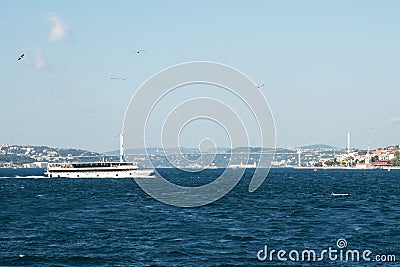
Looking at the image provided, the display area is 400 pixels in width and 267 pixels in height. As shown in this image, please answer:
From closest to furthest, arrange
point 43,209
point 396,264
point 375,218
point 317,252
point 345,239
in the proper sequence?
point 396,264, point 317,252, point 345,239, point 375,218, point 43,209

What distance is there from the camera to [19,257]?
47344 mm

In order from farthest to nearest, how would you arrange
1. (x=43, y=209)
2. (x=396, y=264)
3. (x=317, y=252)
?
(x=43, y=209) → (x=317, y=252) → (x=396, y=264)

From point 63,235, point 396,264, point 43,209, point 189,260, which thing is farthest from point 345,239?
point 43,209

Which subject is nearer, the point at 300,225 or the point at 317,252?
the point at 317,252

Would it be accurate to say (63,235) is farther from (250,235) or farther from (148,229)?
(250,235)

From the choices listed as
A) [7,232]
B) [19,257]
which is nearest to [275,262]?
[19,257]

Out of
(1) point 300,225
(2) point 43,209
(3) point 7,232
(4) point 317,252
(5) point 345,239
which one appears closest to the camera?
(4) point 317,252

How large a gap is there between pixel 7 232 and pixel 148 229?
12672mm

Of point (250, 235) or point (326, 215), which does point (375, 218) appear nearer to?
point (326, 215)

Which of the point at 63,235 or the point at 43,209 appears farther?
the point at 43,209

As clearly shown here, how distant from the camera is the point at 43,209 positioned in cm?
8456

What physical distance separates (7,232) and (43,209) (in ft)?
79.4

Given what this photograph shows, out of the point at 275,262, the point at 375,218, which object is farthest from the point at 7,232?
the point at 375,218

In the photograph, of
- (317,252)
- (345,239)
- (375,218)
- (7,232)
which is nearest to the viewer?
(317,252)
